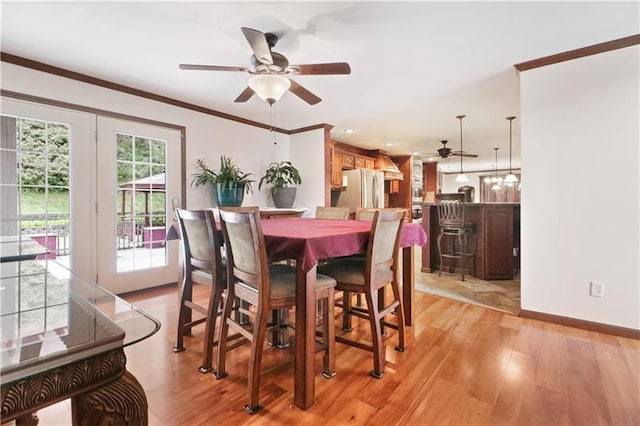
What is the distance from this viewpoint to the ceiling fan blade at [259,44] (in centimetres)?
172

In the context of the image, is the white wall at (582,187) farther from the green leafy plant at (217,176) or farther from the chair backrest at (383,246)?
the green leafy plant at (217,176)

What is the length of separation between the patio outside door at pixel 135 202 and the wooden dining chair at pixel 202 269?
156cm

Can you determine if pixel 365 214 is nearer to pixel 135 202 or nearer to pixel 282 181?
pixel 282 181

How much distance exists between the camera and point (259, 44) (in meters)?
1.85

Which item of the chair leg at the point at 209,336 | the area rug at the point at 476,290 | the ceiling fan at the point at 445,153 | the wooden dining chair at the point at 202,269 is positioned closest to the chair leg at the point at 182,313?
the wooden dining chair at the point at 202,269

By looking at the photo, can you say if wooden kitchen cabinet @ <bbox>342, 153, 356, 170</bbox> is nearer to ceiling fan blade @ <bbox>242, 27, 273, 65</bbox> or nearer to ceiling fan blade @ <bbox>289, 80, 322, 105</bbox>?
ceiling fan blade @ <bbox>289, 80, 322, 105</bbox>

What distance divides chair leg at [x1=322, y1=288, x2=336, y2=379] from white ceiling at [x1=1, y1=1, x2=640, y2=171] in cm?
183

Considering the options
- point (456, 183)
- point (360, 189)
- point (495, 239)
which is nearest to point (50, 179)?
point (360, 189)

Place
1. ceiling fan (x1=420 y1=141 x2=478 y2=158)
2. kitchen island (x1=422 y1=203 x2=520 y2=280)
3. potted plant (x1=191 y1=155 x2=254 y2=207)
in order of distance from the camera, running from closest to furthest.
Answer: potted plant (x1=191 y1=155 x2=254 y2=207) → kitchen island (x1=422 y1=203 x2=520 y2=280) → ceiling fan (x1=420 y1=141 x2=478 y2=158)

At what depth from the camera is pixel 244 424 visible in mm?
1376

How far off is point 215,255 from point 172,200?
2.20 m

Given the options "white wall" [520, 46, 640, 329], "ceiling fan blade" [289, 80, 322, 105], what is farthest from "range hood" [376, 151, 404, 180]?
"ceiling fan blade" [289, 80, 322, 105]

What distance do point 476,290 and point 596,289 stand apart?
1.21 meters

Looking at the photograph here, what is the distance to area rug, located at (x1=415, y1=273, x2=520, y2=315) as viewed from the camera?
303 centimetres
